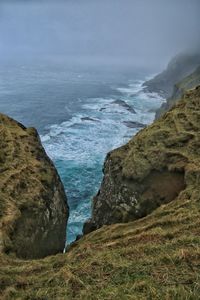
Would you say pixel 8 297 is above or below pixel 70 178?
above

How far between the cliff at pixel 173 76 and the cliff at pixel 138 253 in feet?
344

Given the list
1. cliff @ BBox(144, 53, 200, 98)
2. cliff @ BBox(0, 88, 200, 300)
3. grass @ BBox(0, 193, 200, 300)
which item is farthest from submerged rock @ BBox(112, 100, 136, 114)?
grass @ BBox(0, 193, 200, 300)

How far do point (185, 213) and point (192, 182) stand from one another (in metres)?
3.92

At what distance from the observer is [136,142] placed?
25.1 metres

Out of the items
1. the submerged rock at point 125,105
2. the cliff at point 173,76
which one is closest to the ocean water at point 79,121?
the submerged rock at point 125,105

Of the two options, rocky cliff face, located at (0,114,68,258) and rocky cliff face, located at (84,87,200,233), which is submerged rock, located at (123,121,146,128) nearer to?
rocky cliff face, located at (84,87,200,233)

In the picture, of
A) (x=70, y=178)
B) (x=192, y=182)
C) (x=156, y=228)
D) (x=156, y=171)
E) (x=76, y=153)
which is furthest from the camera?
(x=76, y=153)

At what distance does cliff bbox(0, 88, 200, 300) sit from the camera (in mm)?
11367

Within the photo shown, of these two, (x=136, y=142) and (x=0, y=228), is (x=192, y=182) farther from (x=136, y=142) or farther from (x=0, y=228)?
(x=0, y=228)

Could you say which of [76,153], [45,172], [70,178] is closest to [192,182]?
[45,172]

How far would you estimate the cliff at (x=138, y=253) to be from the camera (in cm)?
1137

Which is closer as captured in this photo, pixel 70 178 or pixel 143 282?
pixel 143 282

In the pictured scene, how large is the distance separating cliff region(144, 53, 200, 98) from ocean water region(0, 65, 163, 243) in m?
7.93

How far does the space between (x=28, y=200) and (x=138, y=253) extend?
792 centimetres
